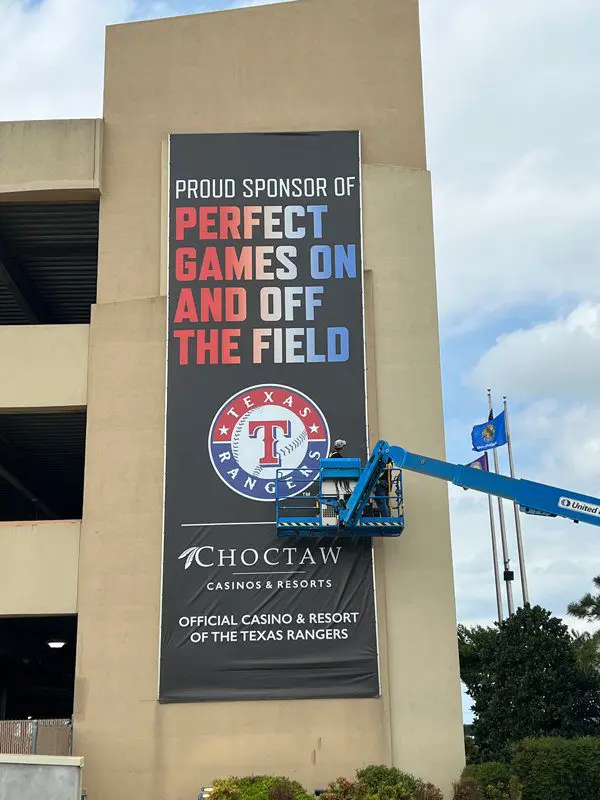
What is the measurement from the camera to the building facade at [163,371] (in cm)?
2534

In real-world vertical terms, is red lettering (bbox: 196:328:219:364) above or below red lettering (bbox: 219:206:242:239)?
below

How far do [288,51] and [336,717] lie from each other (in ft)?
64.3

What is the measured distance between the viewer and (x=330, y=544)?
26.4m

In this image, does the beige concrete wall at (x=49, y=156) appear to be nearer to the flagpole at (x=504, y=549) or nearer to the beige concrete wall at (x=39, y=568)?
the beige concrete wall at (x=39, y=568)

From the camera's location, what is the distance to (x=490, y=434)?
3916 centimetres

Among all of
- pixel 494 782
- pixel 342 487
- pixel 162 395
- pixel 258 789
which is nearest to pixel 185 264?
pixel 162 395

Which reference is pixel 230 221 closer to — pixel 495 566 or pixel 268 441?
pixel 268 441

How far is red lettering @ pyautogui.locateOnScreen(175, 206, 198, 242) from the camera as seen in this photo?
96.0 ft

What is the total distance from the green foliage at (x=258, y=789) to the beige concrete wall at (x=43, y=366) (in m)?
11.0

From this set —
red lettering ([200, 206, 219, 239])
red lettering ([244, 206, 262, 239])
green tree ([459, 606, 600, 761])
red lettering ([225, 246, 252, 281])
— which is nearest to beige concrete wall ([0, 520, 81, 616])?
red lettering ([225, 246, 252, 281])

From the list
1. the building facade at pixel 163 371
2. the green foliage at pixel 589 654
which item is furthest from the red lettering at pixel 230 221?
the green foliage at pixel 589 654

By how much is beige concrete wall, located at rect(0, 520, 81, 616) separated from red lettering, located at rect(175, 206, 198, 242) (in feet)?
29.2

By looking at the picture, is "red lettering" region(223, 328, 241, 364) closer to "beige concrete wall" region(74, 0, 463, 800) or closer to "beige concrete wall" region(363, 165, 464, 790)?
"beige concrete wall" region(74, 0, 463, 800)

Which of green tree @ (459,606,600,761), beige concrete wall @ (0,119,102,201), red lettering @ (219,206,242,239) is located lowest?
green tree @ (459,606,600,761)
